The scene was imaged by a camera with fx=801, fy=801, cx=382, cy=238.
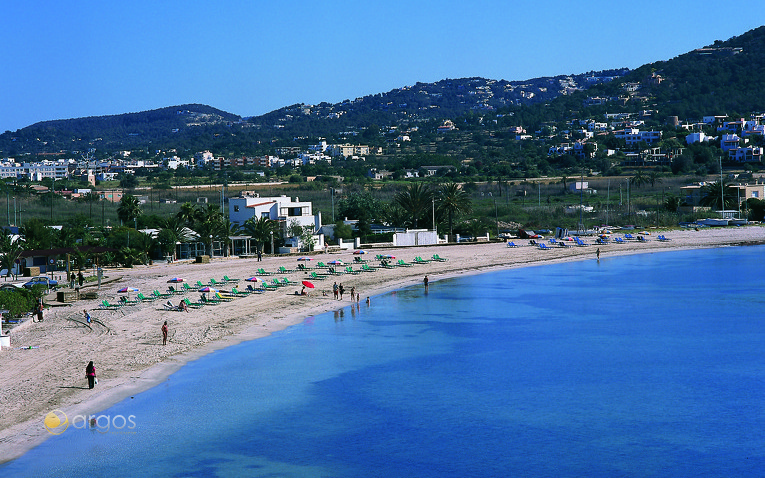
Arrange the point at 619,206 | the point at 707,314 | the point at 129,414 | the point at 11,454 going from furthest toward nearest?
1. the point at 619,206
2. the point at 707,314
3. the point at 129,414
4. the point at 11,454

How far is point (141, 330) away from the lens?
3519cm

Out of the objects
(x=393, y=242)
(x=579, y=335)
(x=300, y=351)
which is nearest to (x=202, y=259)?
(x=393, y=242)

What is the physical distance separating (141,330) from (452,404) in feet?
50.1

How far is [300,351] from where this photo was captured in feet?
114

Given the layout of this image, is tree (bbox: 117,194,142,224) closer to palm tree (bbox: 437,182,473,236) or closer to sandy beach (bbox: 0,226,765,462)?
sandy beach (bbox: 0,226,765,462)

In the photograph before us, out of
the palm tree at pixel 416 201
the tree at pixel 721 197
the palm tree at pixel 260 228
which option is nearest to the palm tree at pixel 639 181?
the tree at pixel 721 197

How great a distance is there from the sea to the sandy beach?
0.90 m

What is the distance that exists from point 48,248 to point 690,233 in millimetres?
62439

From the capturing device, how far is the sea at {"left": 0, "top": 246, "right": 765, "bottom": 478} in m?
22.0

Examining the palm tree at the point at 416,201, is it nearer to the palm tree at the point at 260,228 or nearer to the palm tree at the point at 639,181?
the palm tree at the point at 260,228

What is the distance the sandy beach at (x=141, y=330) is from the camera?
2475 cm

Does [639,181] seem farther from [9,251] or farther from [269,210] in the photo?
[9,251]

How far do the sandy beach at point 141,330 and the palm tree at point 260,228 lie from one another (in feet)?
6.60

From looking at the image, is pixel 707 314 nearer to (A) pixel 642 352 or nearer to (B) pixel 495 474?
(A) pixel 642 352
